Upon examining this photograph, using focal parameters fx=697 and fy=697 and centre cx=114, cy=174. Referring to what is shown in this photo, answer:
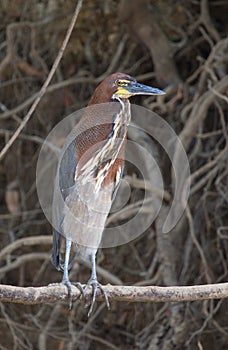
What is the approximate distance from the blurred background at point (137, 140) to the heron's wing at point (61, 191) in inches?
22.0

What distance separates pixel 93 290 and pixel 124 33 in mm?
1662

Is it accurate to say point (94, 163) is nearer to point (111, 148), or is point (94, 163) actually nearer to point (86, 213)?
point (111, 148)

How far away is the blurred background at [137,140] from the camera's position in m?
2.71

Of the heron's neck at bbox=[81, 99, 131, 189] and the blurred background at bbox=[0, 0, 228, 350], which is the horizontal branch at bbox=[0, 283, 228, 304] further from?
the blurred background at bbox=[0, 0, 228, 350]

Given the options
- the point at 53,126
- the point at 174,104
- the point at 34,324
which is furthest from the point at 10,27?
the point at 34,324

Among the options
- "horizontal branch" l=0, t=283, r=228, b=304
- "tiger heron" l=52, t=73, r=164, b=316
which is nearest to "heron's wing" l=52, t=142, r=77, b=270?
"tiger heron" l=52, t=73, r=164, b=316

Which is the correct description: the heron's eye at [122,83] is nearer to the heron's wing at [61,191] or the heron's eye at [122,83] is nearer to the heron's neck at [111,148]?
the heron's neck at [111,148]

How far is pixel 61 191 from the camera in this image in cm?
211

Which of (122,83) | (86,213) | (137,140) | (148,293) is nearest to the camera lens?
(148,293)

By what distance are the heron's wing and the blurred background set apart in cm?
56

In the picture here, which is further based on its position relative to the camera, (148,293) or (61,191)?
(61,191)

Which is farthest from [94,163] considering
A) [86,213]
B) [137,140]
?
[137,140]

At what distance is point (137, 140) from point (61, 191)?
85 cm

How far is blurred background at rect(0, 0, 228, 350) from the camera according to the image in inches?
107
